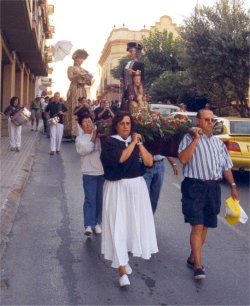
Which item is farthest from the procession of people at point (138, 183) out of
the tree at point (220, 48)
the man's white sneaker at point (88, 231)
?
the tree at point (220, 48)

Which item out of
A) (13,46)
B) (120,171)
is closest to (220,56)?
(13,46)

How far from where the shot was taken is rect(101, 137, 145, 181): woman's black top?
522 centimetres

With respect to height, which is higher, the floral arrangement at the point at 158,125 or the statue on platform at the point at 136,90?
the statue on platform at the point at 136,90

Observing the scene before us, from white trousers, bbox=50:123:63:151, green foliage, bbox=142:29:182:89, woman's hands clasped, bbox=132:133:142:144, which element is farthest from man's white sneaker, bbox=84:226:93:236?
green foliage, bbox=142:29:182:89

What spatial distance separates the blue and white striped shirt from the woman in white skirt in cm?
55

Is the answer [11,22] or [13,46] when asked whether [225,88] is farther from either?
[11,22]

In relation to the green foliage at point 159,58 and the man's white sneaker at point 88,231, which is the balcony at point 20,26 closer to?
the man's white sneaker at point 88,231

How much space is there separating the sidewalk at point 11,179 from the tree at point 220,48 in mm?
10339

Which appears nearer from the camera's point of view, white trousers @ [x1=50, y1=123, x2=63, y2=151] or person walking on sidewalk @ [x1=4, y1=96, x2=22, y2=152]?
person walking on sidewalk @ [x1=4, y1=96, x2=22, y2=152]

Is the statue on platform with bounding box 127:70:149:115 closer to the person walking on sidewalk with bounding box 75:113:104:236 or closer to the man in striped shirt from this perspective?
the person walking on sidewalk with bounding box 75:113:104:236

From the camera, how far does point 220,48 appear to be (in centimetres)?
2366

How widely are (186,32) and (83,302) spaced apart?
21.7m

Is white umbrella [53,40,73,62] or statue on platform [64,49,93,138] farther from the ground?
white umbrella [53,40,73,62]

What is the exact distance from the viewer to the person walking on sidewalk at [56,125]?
15.6 m
